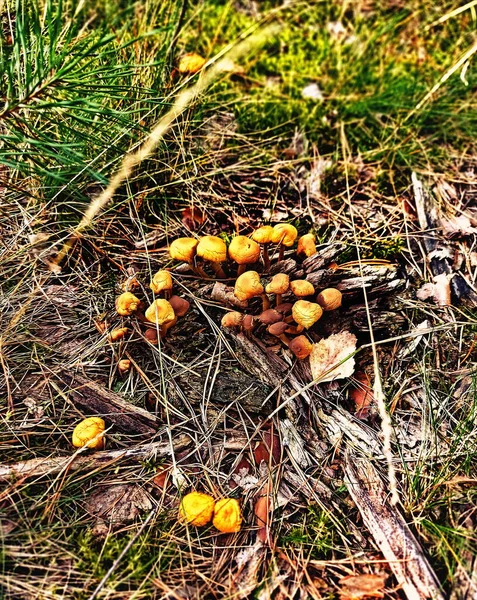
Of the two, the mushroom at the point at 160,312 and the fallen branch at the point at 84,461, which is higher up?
the mushroom at the point at 160,312

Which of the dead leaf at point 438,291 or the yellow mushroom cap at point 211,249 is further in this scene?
the dead leaf at point 438,291

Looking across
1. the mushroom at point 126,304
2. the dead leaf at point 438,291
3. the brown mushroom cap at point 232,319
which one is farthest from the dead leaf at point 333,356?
the mushroom at point 126,304

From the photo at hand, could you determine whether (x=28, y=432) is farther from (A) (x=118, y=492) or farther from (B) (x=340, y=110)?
(B) (x=340, y=110)

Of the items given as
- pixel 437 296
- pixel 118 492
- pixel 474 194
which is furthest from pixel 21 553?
pixel 474 194

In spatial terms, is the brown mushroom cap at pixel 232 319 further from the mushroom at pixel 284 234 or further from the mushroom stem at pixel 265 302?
the mushroom at pixel 284 234

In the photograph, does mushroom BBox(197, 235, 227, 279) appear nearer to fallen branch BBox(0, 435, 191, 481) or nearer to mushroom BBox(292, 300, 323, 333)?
mushroom BBox(292, 300, 323, 333)

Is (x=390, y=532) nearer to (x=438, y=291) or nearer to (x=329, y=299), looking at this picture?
(x=329, y=299)

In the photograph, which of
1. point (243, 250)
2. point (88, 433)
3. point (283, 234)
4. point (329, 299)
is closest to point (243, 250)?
point (243, 250)

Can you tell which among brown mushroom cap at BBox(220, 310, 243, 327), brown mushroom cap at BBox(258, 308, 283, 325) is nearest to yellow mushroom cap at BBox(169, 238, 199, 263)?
brown mushroom cap at BBox(220, 310, 243, 327)
